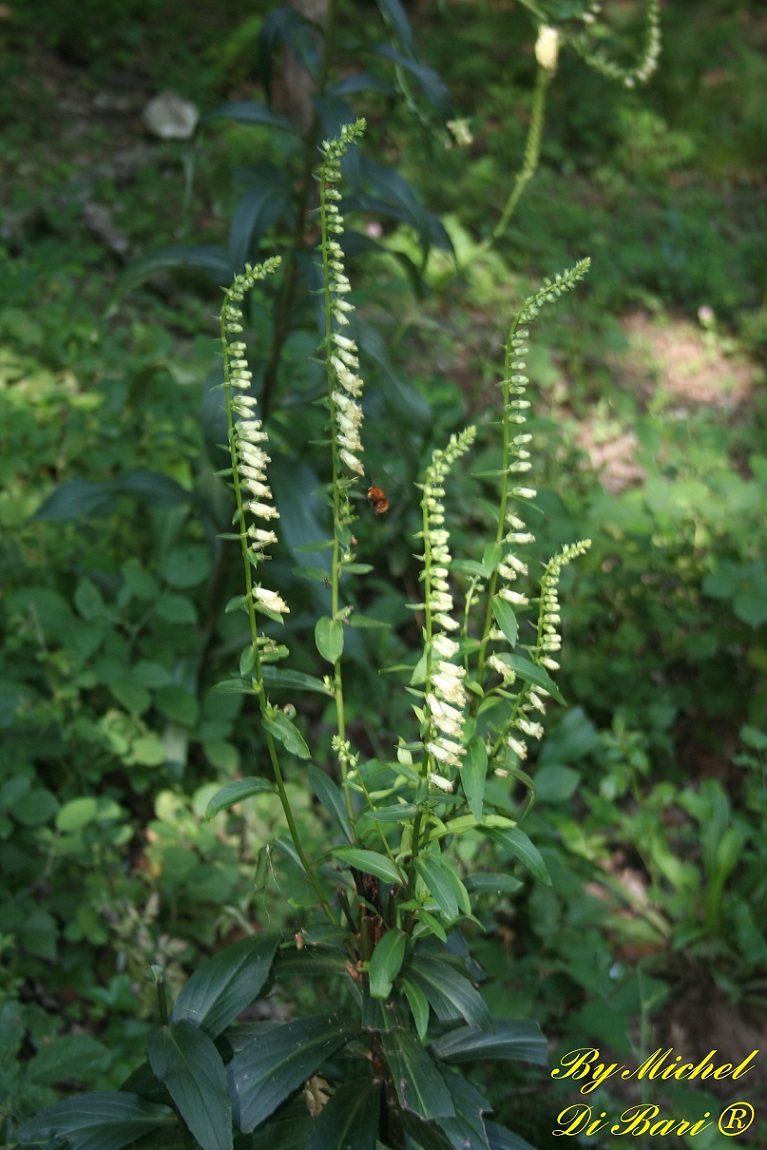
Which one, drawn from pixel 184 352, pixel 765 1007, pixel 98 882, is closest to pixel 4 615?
pixel 98 882

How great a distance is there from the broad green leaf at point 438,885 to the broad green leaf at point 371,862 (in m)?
0.05

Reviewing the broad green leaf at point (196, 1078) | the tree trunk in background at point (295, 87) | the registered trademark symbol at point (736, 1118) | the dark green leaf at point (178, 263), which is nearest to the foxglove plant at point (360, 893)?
the broad green leaf at point (196, 1078)

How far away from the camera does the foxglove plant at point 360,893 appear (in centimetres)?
136

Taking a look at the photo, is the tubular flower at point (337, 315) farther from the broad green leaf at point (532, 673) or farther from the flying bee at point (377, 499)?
the broad green leaf at point (532, 673)

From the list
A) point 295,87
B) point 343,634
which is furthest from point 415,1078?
point 295,87

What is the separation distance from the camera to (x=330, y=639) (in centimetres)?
145

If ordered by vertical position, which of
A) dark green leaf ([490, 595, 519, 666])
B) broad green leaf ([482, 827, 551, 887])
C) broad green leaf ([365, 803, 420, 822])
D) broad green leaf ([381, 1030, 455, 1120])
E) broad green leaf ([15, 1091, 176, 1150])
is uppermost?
dark green leaf ([490, 595, 519, 666])

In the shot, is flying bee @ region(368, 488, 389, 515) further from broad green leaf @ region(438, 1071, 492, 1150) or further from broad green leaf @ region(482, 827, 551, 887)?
broad green leaf @ region(438, 1071, 492, 1150)

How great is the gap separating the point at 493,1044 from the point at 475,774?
643mm

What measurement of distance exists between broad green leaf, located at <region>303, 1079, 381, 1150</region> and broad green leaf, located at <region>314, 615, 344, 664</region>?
0.70m

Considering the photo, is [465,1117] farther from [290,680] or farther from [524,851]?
[290,680]

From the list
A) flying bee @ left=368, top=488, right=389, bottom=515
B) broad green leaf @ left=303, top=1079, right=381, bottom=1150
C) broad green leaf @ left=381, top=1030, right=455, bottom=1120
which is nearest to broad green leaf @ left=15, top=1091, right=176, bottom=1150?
broad green leaf @ left=303, top=1079, right=381, bottom=1150

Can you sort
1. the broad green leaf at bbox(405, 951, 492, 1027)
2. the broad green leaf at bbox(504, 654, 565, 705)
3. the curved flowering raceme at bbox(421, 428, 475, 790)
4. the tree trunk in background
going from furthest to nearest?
1. the tree trunk in background
2. the broad green leaf at bbox(405, 951, 492, 1027)
3. the broad green leaf at bbox(504, 654, 565, 705)
4. the curved flowering raceme at bbox(421, 428, 475, 790)

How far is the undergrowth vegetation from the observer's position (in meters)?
2.04
